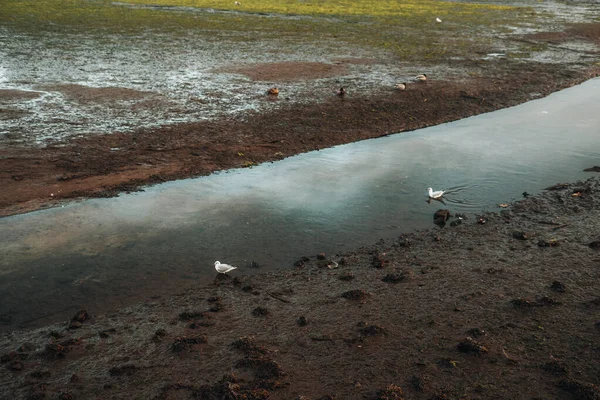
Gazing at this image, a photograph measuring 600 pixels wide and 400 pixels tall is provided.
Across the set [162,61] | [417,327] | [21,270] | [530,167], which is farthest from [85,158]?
[162,61]

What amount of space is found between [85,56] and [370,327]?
16.3m

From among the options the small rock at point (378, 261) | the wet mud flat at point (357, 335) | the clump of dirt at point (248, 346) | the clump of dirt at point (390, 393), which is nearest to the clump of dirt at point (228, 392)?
the wet mud flat at point (357, 335)

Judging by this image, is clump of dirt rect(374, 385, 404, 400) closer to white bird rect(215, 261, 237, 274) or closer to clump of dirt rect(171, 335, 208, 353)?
clump of dirt rect(171, 335, 208, 353)

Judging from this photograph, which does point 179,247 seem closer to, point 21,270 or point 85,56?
point 21,270

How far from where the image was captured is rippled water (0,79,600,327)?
6.88 metres

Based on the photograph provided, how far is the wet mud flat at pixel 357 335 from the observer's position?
4996 millimetres

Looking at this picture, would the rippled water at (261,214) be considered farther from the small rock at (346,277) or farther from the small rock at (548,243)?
the small rock at (548,243)

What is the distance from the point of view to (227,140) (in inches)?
444

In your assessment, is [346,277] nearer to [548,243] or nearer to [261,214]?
[261,214]

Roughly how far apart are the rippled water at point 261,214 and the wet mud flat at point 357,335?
0.53m

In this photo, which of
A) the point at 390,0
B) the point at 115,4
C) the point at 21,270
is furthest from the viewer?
the point at 390,0

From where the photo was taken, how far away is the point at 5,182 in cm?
919

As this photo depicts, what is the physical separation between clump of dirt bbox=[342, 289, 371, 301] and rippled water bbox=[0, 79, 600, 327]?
3.50 ft

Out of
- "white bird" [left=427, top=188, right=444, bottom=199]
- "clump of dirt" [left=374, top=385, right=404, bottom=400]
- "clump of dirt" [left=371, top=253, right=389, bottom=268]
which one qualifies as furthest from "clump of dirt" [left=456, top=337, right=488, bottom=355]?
"white bird" [left=427, top=188, right=444, bottom=199]
